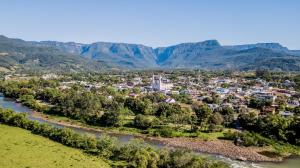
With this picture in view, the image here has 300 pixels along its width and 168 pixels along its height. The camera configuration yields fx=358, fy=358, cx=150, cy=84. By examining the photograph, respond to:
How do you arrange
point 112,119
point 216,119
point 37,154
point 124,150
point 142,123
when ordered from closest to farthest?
point 37,154 < point 124,150 < point 142,123 < point 216,119 < point 112,119

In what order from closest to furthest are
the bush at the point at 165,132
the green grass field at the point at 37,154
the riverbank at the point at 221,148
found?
the green grass field at the point at 37,154 → the riverbank at the point at 221,148 → the bush at the point at 165,132

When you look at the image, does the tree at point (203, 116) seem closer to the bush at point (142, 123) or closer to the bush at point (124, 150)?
the bush at point (124, 150)

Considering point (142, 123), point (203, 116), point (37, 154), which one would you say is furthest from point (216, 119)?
point (37, 154)

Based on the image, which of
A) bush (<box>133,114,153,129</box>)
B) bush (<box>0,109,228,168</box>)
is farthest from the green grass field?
bush (<box>133,114,153,129</box>)

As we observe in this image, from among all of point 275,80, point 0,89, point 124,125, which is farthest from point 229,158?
point 275,80

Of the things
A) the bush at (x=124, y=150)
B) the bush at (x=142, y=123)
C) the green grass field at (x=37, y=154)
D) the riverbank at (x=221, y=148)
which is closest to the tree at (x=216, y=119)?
the riverbank at (x=221, y=148)

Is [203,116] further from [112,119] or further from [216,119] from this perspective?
[112,119]

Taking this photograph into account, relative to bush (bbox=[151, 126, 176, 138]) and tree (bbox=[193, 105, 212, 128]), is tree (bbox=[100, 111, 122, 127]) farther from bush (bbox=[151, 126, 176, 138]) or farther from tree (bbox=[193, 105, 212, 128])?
tree (bbox=[193, 105, 212, 128])

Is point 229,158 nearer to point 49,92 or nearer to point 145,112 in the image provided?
point 145,112

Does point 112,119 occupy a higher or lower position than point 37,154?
higher
